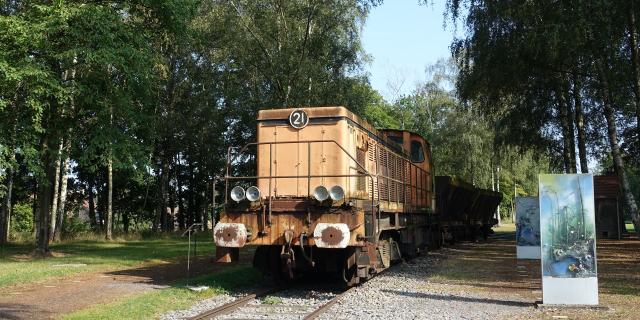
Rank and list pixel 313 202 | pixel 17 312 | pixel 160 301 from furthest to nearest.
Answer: pixel 313 202 → pixel 160 301 → pixel 17 312

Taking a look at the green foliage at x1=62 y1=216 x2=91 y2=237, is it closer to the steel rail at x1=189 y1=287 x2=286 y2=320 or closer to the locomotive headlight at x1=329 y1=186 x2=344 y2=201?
the steel rail at x1=189 y1=287 x2=286 y2=320

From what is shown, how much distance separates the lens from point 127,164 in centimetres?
1916

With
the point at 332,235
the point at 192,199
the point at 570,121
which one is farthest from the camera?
the point at 192,199

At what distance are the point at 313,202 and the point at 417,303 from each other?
255 cm

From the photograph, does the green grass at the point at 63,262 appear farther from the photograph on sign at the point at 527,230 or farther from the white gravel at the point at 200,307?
the photograph on sign at the point at 527,230

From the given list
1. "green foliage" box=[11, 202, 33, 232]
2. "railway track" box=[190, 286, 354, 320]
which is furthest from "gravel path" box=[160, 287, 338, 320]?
"green foliage" box=[11, 202, 33, 232]

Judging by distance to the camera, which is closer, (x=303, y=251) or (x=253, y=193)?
(x=303, y=251)

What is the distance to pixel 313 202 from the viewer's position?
10.0 m

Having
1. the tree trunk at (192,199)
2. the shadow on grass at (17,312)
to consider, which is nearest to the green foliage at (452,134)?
the tree trunk at (192,199)

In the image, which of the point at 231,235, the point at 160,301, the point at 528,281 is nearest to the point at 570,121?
the point at 528,281

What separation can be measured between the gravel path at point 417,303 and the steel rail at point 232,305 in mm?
1578

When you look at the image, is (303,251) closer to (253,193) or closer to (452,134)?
(253,193)

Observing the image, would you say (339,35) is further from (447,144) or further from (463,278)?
(447,144)

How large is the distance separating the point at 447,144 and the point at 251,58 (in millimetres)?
26574
